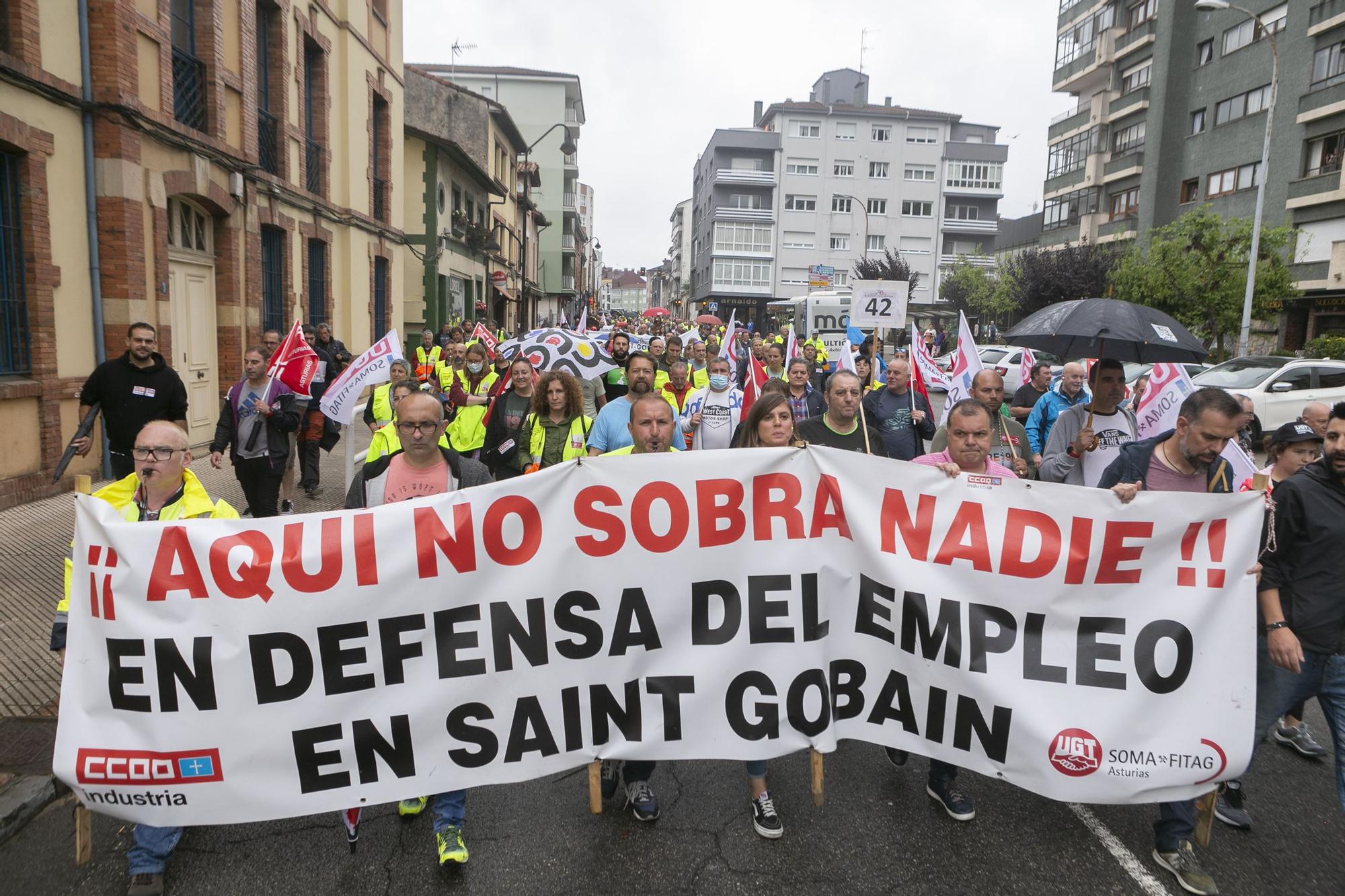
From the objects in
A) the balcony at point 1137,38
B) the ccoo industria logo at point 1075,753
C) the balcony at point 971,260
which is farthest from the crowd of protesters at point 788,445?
the balcony at point 971,260

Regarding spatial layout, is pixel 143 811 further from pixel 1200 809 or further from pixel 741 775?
pixel 1200 809

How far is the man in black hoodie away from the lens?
646cm

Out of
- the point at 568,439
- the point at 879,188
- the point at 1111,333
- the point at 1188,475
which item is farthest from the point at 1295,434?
the point at 879,188

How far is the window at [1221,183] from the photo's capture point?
3609cm

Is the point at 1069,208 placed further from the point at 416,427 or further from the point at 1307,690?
the point at 416,427

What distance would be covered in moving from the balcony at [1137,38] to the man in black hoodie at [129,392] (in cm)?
4675

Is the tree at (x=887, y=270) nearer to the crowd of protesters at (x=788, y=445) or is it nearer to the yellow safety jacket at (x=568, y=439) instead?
the crowd of protesters at (x=788, y=445)

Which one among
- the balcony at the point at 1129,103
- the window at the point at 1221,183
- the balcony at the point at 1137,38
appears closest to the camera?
the window at the point at 1221,183

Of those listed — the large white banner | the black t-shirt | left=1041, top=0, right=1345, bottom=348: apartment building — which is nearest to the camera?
the large white banner

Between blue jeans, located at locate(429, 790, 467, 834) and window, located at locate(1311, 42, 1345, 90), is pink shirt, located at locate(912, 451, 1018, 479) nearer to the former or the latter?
blue jeans, located at locate(429, 790, 467, 834)

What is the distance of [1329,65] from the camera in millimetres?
30391

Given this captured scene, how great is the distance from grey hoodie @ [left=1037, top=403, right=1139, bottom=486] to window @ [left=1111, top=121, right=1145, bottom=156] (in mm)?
43375

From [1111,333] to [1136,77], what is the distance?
151ft

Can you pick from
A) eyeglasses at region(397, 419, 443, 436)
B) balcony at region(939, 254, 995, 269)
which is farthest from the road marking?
balcony at region(939, 254, 995, 269)
